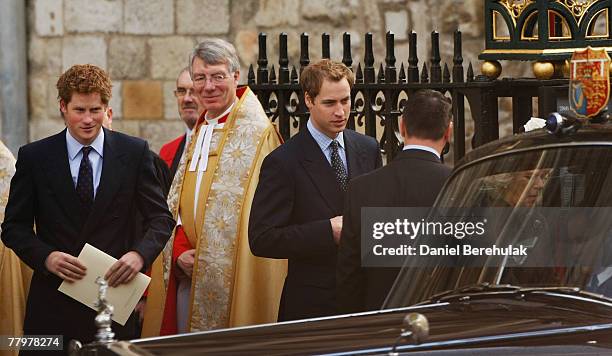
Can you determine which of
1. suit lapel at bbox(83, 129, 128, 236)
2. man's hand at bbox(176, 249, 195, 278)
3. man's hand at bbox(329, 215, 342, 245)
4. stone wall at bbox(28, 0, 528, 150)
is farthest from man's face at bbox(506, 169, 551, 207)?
stone wall at bbox(28, 0, 528, 150)

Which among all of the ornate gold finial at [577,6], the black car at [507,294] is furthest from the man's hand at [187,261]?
the black car at [507,294]

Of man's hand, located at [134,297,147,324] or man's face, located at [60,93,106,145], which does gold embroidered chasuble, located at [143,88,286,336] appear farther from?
man's face, located at [60,93,106,145]

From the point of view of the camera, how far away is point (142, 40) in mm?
11992

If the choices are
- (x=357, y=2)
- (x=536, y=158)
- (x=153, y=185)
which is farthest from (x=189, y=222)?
(x=357, y=2)

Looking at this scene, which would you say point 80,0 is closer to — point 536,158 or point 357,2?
point 357,2

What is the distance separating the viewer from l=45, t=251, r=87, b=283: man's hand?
6.13 m

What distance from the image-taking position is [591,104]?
15.1ft

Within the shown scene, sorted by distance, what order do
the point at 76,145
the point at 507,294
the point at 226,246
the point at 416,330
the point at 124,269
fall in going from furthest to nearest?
the point at 226,246, the point at 76,145, the point at 124,269, the point at 507,294, the point at 416,330

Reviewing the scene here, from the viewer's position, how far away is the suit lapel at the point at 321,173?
6285 mm

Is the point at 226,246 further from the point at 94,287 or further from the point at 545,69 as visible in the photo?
the point at 545,69

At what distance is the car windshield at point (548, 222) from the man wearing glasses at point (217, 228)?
7.45 ft

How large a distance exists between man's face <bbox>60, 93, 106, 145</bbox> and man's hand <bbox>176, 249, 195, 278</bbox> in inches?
35.8

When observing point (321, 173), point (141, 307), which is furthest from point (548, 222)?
point (141, 307)

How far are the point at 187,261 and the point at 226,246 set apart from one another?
20 cm
